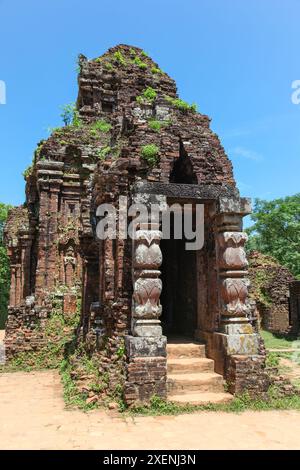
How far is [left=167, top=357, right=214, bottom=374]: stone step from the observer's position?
7828mm

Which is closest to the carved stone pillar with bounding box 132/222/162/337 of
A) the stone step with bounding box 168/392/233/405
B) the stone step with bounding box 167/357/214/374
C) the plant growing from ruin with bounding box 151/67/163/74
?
the stone step with bounding box 167/357/214/374

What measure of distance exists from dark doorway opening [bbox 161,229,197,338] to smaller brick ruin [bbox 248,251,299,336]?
14094 mm

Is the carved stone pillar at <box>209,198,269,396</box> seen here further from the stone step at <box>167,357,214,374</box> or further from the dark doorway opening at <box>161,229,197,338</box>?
the dark doorway opening at <box>161,229,197,338</box>

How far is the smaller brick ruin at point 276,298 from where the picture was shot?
23969 millimetres

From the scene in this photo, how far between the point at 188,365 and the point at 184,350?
1.73ft

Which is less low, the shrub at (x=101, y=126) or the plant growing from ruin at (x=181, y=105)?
the shrub at (x=101, y=126)

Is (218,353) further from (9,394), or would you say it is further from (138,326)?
(9,394)

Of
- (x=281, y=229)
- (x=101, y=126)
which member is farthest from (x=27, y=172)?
(x=281, y=229)

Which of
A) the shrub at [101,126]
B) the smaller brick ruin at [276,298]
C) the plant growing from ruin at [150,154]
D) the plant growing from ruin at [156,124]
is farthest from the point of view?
the smaller brick ruin at [276,298]

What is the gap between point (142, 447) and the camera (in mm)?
5078

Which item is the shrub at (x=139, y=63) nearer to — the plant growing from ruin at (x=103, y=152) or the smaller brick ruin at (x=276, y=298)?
the plant growing from ruin at (x=103, y=152)

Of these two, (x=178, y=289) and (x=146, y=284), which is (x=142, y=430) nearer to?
(x=146, y=284)

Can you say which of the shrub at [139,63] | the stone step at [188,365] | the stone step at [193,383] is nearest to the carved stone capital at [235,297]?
the stone step at [188,365]

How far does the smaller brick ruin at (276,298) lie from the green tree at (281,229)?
22.7ft
